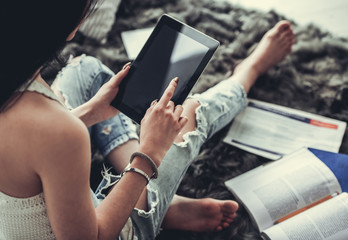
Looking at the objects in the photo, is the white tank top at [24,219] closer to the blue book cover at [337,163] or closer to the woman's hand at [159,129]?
the woman's hand at [159,129]

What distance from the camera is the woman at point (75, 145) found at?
479 mm

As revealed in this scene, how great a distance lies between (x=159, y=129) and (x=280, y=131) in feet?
1.86

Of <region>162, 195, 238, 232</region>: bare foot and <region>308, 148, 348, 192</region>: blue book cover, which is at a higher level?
<region>308, 148, 348, 192</region>: blue book cover

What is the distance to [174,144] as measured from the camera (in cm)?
79

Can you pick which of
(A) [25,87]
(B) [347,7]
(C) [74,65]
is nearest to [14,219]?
(A) [25,87]

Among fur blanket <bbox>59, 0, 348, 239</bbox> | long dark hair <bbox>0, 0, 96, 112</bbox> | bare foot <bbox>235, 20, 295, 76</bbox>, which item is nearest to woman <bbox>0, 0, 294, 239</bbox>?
long dark hair <bbox>0, 0, 96, 112</bbox>

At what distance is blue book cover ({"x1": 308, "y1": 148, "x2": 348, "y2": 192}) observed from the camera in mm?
934

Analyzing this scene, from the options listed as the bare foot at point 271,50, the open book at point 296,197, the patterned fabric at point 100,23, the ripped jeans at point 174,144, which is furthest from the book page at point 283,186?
the patterned fabric at point 100,23

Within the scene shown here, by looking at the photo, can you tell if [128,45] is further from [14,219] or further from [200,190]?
[14,219]

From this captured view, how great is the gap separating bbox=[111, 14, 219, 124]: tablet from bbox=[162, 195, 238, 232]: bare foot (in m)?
0.28

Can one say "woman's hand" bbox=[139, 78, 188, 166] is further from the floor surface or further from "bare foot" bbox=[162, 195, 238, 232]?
the floor surface

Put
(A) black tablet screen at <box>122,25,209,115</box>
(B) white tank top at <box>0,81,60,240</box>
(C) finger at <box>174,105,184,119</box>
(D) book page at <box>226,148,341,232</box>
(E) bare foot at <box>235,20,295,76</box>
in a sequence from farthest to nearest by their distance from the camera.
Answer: (E) bare foot at <box>235,20,295,76</box> → (D) book page at <box>226,148,341,232</box> → (A) black tablet screen at <box>122,25,209,115</box> → (C) finger at <box>174,105,184,119</box> → (B) white tank top at <box>0,81,60,240</box>

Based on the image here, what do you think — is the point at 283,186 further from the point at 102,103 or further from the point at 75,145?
the point at 75,145

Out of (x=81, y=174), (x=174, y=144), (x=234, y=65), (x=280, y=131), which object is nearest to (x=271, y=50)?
(x=234, y=65)
